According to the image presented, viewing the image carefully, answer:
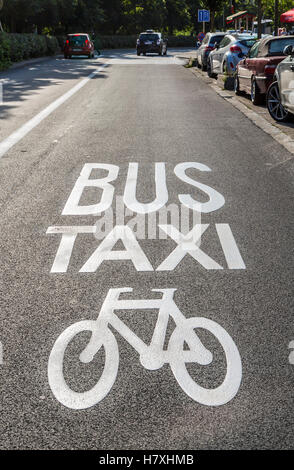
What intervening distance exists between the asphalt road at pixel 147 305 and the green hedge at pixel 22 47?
2256cm

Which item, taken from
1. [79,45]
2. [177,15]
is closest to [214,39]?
[79,45]

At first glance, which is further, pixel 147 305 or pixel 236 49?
pixel 236 49

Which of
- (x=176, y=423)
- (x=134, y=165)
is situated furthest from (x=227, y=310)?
(x=134, y=165)

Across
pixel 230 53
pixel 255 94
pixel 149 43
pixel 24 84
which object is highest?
pixel 255 94

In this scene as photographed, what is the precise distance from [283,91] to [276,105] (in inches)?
37.1

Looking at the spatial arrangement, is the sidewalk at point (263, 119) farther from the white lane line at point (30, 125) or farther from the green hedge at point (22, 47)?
the green hedge at point (22, 47)

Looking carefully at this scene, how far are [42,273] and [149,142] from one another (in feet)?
18.9

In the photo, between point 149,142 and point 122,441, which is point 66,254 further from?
point 149,142

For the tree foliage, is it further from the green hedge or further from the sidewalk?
the sidewalk

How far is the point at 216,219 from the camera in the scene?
6.05m

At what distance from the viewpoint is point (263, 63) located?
13.8 metres

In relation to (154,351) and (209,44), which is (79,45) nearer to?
(209,44)

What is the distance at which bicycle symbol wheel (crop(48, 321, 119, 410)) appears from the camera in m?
3.13

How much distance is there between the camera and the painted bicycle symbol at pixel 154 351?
10.4ft
